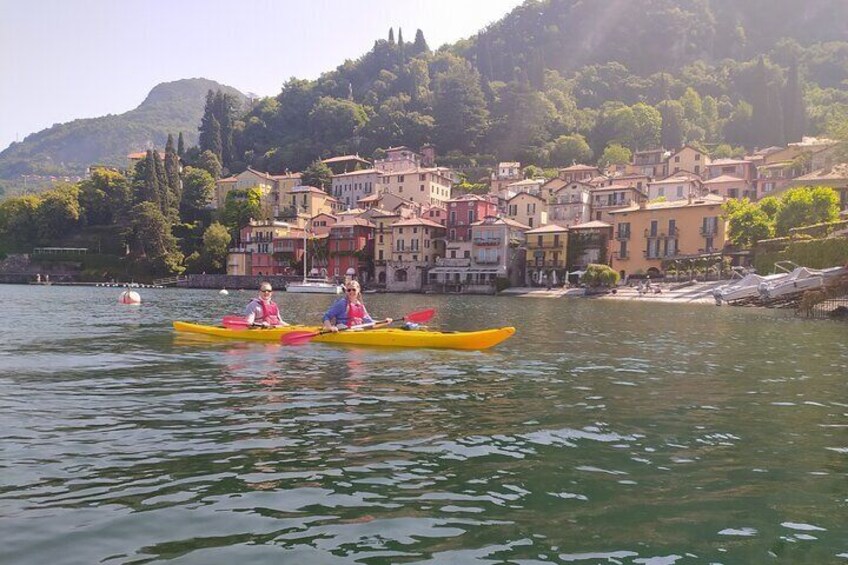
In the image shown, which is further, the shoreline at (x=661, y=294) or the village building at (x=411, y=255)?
the village building at (x=411, y=255)

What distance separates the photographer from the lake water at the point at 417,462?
16.2 feet

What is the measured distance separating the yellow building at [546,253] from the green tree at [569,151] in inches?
1863

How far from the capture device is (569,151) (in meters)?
119

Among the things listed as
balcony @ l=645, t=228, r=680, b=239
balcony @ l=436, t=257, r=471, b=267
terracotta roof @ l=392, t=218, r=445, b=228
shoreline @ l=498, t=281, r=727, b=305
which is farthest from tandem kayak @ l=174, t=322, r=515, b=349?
terracotta roof @ l=392, t=218, r=445, b=228

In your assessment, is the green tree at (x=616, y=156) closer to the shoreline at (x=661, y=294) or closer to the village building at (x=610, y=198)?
the village building at (x=610, y=198)

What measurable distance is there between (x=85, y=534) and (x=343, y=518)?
2.27 metres

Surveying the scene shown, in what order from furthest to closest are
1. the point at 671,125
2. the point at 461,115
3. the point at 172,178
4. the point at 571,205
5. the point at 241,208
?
the point at 461,115, the point at 671,125, the point at 172,178, the point at 241,208, the point at 571,205

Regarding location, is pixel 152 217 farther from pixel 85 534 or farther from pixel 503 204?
pixel 85 534

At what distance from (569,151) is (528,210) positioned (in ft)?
135

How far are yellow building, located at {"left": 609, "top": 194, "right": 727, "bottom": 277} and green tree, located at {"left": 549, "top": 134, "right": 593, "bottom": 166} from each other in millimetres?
46559

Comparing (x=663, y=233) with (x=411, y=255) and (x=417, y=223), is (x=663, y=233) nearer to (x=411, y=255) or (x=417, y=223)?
(x=417, y=223)

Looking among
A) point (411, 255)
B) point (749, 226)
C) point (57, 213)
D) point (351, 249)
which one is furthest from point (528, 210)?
point (57, 213)

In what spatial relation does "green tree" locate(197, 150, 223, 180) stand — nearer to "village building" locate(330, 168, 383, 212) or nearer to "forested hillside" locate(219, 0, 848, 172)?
"forested hillside" locate(219, 0, 848, 172)

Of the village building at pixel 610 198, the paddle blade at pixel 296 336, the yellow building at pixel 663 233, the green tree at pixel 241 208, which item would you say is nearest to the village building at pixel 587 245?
the yellow building at pixel 663 233
